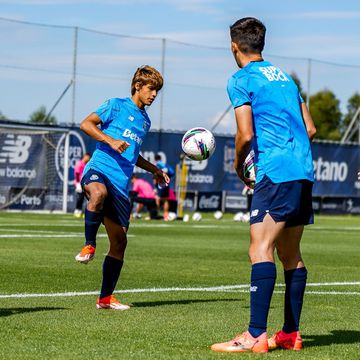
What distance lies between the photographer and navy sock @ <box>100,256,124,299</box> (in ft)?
34.8

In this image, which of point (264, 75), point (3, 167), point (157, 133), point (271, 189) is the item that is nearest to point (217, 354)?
point (271, 189)

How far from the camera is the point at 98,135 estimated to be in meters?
10.4

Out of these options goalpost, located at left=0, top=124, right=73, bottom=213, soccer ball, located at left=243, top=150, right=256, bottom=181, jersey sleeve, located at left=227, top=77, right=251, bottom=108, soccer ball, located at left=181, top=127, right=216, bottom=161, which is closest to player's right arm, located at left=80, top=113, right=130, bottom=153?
soccer ball, located at left=181, top=127, right=216, bottom=161

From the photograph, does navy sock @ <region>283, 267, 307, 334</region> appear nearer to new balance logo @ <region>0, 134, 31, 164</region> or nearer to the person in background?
the person in background

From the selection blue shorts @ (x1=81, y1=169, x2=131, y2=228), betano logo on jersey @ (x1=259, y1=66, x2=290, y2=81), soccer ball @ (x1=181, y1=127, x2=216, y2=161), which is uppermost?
betano logo on jersey @ (x1=259, y1=66, x2=290, y2=81)

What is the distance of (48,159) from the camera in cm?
3725

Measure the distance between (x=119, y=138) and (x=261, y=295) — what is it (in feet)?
11.6

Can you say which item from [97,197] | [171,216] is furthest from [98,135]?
[171,216]

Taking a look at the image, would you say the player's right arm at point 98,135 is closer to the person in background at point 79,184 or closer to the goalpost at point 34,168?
the person in background at point 79,184

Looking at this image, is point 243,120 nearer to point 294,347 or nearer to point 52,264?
point 294,347

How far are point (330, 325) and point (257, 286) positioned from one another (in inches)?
74.6

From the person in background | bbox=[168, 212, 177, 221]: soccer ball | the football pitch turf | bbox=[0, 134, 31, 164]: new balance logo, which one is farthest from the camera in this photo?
bbox=[0, 134, 31, 164]: new balance logo

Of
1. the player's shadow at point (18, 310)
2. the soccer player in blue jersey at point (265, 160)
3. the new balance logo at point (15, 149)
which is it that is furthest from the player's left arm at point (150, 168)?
the new balance logo at point (15, 149)

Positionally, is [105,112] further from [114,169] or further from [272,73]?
[272,73]
